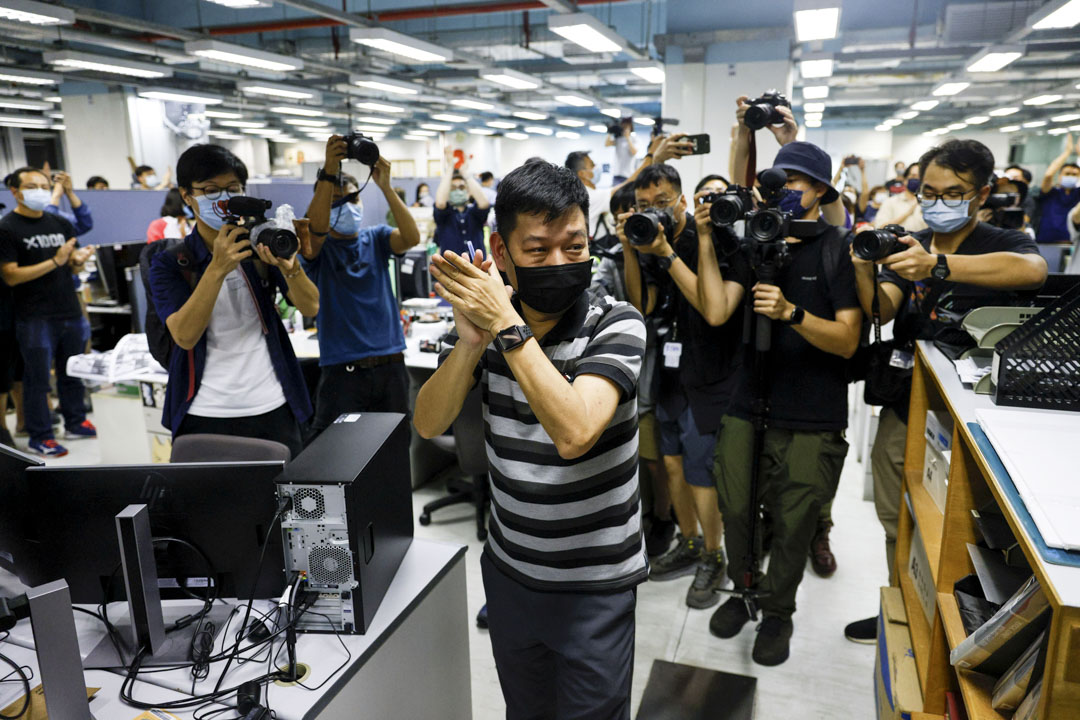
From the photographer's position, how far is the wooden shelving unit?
2.47 feet

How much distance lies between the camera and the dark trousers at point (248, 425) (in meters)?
2.01

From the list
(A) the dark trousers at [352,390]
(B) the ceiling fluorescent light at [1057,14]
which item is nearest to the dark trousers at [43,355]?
(A) the dark trousers at [352,390]

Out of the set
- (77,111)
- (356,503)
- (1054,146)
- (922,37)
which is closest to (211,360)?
(356,503)

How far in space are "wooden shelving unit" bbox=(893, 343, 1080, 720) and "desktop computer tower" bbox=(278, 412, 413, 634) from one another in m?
1.01

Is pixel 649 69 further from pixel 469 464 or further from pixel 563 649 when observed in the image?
pixel 563 649

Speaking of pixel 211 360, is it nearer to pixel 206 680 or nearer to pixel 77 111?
pixel 206 680

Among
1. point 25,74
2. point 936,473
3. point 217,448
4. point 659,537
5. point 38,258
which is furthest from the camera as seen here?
point 25,74

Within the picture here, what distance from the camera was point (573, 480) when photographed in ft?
3.92

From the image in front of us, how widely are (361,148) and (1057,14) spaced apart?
4.36m

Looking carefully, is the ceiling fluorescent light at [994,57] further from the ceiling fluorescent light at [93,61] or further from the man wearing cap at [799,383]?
the ceiling fluorescent light at [93,61]

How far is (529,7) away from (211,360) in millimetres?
5971

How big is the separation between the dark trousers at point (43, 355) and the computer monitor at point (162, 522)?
321cm

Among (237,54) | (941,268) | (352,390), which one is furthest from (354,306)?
(237,54)

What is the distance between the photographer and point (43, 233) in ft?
12.7
